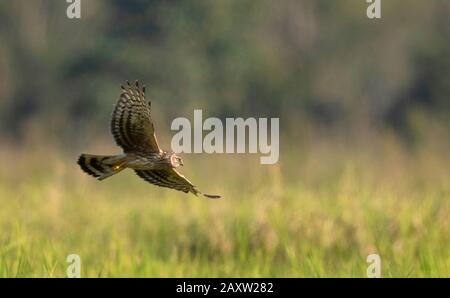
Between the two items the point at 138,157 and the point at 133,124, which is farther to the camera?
the point at 133,124

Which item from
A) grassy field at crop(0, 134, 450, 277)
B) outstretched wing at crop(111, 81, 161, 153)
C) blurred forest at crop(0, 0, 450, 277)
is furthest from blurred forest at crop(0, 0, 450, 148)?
outstretched wing at crop(111, 81, 161, 153)

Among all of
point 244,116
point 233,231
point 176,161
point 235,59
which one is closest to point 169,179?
point 176,161

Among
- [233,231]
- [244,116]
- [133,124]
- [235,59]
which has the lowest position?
[233,231]

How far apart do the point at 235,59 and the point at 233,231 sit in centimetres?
1061

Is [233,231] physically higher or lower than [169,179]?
lower

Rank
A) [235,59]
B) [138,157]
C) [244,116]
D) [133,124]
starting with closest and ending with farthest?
1. [138,157]
2. [133,124]
3. [244,116]
4. [235,59]

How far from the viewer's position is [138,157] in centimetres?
295

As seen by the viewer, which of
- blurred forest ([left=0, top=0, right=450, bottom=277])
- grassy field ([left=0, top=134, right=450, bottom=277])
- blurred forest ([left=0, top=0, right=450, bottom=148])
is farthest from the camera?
blurred forest ([left=0, top=0, right=450, bottom=148])

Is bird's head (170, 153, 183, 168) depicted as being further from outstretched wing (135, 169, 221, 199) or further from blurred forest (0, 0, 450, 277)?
blurred forest (0, 0, 450, 277)

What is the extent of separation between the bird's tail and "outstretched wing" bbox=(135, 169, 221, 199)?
77 millimetres

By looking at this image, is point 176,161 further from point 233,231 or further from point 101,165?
point 233,231

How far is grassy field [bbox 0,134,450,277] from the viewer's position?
4996 millimetres
